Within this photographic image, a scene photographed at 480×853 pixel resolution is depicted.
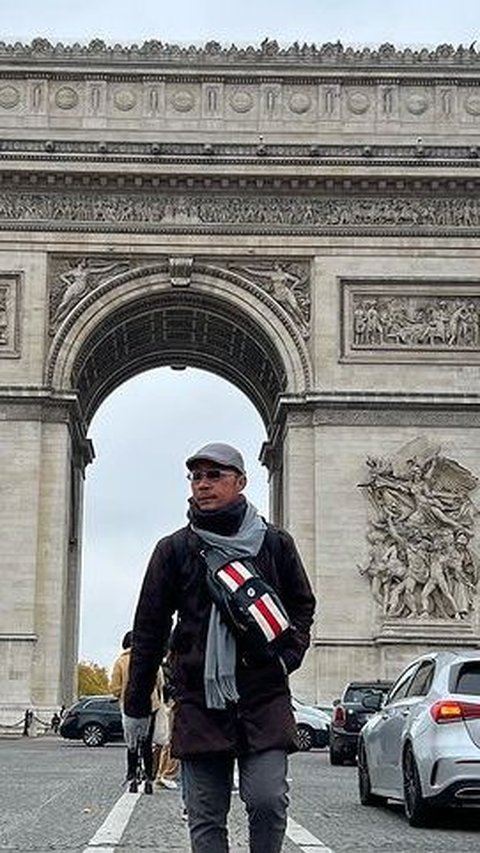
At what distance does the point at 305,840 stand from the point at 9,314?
96.7 ft

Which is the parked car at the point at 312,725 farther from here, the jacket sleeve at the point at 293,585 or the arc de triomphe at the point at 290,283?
the jacket sleeve at the point at 293,585

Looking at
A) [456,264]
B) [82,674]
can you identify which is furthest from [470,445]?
[82,674]

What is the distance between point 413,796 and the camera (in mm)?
13016

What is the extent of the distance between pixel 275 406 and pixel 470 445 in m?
6.56

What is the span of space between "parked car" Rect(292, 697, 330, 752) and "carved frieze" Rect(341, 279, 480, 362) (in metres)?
9.51

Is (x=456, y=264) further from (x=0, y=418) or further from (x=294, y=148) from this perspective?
(x=0, y=418)

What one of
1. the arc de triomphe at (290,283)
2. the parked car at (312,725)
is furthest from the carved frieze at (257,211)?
the parked car at (312,725)

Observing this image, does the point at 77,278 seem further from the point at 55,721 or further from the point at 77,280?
the point at 55,721

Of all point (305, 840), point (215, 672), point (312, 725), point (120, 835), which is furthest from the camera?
point (312, 725)

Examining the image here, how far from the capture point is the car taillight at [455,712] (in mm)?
12589

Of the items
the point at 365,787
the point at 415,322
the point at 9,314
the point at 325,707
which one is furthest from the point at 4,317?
the point at 365,787

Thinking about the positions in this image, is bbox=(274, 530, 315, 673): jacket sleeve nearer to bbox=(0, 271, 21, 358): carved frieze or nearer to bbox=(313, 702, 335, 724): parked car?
bbox=(313, 702, 335, 724): parked car

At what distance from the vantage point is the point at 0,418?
38719 millimetres

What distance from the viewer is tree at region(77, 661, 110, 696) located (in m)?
131
